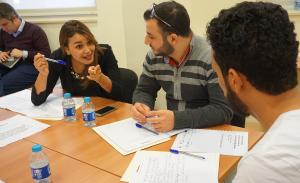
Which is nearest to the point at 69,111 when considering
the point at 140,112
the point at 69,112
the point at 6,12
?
the point at 69,112

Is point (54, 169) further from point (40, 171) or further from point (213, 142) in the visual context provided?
Result: point (213, 142)

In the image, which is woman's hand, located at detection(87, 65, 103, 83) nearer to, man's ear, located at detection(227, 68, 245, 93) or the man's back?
man's ear, located at detection(227, 68, 245, 93)

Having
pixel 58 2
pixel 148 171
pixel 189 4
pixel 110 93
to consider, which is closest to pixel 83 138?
pixel 148 171

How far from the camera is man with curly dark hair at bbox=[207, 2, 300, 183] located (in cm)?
85

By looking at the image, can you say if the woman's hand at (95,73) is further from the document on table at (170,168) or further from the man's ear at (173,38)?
the document on table at (170,168)

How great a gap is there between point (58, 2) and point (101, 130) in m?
2.53

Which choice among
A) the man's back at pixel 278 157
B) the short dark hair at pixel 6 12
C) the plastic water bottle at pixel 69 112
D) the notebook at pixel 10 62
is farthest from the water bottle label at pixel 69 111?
the short dark hair at pixel 6 12

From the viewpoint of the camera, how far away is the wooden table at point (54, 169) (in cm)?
122

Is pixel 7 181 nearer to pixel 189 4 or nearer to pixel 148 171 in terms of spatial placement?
pixel 148 171

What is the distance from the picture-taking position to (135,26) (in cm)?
305

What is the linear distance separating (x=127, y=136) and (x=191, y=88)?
1.50 feet

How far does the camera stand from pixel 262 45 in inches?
33.7

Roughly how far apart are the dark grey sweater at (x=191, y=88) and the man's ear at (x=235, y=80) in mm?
536

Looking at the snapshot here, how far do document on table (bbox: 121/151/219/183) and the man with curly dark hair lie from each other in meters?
0.32
